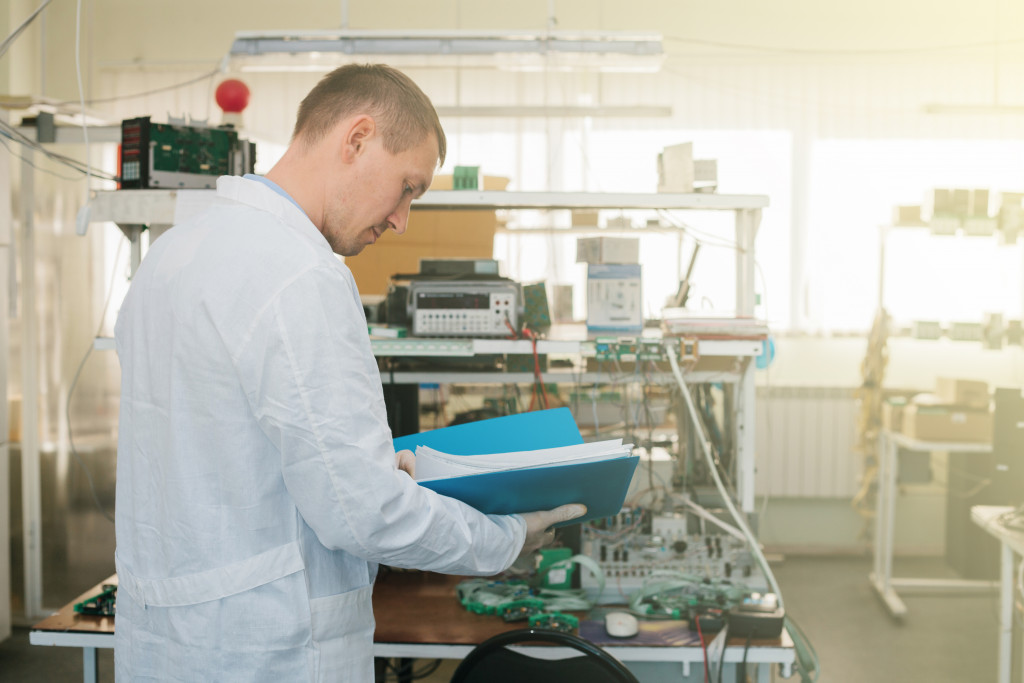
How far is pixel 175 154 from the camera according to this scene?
7.13 feet

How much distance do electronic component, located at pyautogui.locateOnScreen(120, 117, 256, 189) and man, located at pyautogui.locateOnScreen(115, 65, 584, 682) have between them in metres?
1.25

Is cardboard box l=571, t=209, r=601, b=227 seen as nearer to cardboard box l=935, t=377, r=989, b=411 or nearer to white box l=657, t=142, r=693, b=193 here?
cardboard box l=935, t=377, r=989, b=411

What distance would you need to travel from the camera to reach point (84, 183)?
421cm

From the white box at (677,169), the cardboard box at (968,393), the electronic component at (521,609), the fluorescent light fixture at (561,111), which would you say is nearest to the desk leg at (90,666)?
the electronic component at (521,609)

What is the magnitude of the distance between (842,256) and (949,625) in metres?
2.17

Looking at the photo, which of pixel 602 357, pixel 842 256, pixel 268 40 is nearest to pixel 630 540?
pixel 602 357

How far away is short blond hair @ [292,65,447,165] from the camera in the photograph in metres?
1.00

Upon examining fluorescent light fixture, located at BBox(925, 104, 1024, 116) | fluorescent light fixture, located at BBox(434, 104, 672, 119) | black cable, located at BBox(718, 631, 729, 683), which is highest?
fluorescent light fixture, located at BBox(925, 104, 1024, 116)

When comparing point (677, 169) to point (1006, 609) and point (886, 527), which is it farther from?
point (886, 527)

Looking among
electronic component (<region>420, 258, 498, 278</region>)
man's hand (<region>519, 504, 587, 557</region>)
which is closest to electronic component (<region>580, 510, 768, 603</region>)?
electronic component (<region>420, 258, 498, 278</region>)

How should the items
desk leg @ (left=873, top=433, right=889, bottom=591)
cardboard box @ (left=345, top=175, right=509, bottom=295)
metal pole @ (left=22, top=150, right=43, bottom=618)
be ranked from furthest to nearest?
desk leg @ (left=873, top=433, right=889, bottom=591) < cardboard box @ (left=345, top=175, right=509, bottom=295) < metal pole @ (left=22, top=150, right=43, bottom=618)

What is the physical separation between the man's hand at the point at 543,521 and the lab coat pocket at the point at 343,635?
23cm

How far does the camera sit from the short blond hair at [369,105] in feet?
3.27

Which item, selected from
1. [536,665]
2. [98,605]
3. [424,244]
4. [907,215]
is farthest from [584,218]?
[536,665]
